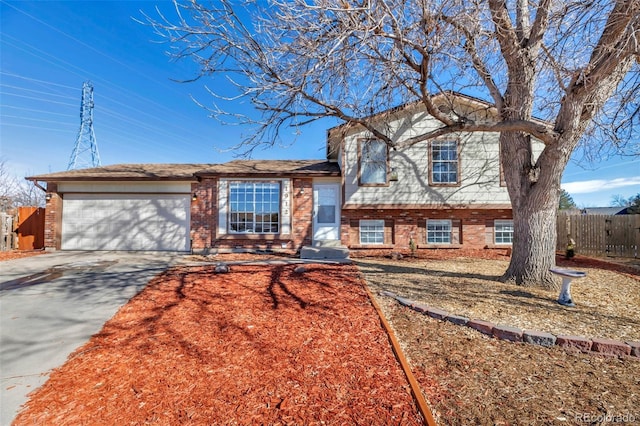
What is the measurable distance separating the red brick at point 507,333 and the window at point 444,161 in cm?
757

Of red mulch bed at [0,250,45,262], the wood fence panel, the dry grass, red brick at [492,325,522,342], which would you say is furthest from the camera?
the wood fence panel

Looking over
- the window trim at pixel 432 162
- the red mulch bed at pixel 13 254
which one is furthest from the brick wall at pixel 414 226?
the red mulch bed at pixel 13 254

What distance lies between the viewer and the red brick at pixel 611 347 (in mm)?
2807

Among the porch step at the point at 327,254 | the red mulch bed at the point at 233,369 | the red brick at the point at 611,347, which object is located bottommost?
the red mulch bed at the point at 233,369

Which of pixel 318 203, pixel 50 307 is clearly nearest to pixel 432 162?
pixel 318 203

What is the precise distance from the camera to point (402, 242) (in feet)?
33.6

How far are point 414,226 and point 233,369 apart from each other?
8.90 m

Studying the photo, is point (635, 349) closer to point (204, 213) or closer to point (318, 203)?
point (318, 203)

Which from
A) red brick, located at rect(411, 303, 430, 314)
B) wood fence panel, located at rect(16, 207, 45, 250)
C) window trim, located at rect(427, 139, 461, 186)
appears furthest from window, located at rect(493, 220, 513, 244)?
wood fence panel, located at rect(16, 207, 45, 250)

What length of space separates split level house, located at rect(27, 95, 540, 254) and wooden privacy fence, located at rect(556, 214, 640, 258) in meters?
2.61

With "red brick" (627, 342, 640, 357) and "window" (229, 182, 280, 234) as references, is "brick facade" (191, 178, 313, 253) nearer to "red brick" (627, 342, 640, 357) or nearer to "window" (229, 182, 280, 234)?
"window" (229, 182, 280, 234)

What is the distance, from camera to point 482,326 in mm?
3342

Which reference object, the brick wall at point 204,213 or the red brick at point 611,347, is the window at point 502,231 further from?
the brick wall at point 204,213

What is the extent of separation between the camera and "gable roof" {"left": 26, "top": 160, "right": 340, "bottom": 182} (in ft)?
32.8
